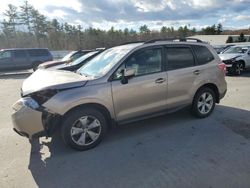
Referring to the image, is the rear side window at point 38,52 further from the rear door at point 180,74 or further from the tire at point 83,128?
the tire at point 83,128

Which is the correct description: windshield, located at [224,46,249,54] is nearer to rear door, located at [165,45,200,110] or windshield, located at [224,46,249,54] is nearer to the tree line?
rear door, located at [165,45,200,110]

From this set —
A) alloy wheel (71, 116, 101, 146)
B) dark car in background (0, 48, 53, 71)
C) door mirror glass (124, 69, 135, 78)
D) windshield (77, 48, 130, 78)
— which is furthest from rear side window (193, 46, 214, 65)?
dark car in background (0, 48, 53, 71)

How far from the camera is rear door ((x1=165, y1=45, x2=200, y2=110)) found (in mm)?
4992

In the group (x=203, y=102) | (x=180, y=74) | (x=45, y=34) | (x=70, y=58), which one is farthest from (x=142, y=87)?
(x=45, y=34)

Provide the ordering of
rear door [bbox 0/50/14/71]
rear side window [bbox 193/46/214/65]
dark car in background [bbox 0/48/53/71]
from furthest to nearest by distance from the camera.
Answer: dark car in background [bbox 0/48/53/71], rear door [bbox 0/50/14/71], rear side window [bbox 193/46/214/65]

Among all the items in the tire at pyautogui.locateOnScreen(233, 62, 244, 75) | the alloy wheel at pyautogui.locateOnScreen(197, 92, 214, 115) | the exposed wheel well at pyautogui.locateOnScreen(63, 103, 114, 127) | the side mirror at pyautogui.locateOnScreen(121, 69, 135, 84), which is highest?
the side mirror at pyautogui.locateOnScreen(121, 69, 135, 84)

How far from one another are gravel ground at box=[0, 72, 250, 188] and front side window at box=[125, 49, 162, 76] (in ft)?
4.17

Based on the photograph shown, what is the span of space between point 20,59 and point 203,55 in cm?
1499

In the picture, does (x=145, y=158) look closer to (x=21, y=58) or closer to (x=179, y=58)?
(x=179, y=58)

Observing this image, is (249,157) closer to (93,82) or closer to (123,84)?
(123,84)

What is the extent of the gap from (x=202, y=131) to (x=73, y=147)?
257 centimetres

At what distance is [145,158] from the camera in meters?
3.90

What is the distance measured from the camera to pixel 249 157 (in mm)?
3850

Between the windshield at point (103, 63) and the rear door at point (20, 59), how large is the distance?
13.8 meters
